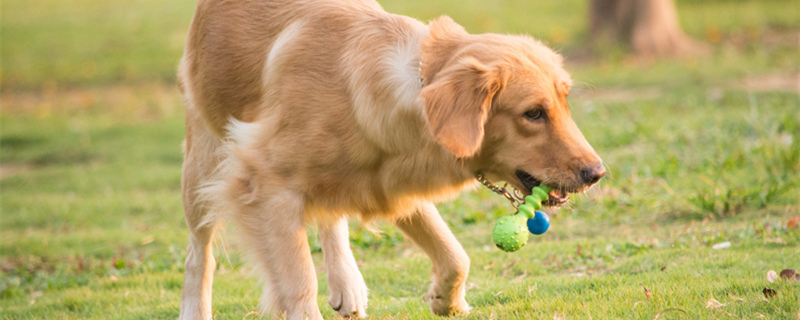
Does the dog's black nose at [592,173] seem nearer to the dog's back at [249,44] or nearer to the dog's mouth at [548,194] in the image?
the dog's mouth at [548,194]

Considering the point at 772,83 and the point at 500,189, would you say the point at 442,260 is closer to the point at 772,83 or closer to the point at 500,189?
the point at 500,189

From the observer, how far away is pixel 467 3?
74.0 ft

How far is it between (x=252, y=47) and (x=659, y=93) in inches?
348

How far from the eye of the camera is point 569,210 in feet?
23.6

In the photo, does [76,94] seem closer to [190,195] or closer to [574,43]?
[574,43]

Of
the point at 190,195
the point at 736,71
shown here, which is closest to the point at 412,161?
the point at 190,195

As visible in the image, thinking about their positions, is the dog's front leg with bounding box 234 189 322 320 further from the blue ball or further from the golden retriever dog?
the blue ball

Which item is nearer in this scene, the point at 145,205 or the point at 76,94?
the point at 145,205

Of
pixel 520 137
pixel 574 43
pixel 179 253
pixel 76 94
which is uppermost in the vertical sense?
pixel 520 137

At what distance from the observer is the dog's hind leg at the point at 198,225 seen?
204 inches

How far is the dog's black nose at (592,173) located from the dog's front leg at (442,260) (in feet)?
3.84

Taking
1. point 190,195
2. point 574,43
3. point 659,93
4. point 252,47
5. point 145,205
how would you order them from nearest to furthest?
point 252,47, point 190,195, point 145,205, point 659,93, point 574,43

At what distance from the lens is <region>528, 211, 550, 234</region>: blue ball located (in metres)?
4.11

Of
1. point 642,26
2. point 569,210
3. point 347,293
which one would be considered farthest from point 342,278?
point 642,26
